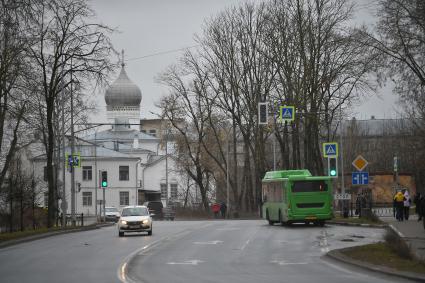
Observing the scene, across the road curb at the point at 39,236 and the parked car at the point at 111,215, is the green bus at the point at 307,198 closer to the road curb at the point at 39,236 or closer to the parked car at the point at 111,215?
the road curb at the point at 39,236

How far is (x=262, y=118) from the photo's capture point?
42562mm

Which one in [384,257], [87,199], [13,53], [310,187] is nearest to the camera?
[384,257]

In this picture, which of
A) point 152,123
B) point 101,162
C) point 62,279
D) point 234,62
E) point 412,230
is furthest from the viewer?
point 152,123

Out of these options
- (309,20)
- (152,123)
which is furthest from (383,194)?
(152,123)

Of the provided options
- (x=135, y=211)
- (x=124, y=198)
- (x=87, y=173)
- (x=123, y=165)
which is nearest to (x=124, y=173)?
(x=123, y=165)

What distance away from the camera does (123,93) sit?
12350 cm

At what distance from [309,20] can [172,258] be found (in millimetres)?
34975

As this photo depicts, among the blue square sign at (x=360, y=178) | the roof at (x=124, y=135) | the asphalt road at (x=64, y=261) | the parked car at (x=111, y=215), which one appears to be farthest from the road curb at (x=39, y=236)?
the roof at (x=124, y=135)

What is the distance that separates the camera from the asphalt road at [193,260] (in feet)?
60.7

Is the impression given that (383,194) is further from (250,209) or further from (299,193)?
(299,193)

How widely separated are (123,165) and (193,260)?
84.6 metres

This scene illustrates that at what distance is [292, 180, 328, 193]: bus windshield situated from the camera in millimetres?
43125

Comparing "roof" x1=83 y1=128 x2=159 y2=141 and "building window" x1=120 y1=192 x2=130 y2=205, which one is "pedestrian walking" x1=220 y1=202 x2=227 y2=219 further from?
"roof" x1=83 y1=128 x2=159 y2=141

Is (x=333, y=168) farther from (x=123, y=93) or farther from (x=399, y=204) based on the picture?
(x=123, y=93)
